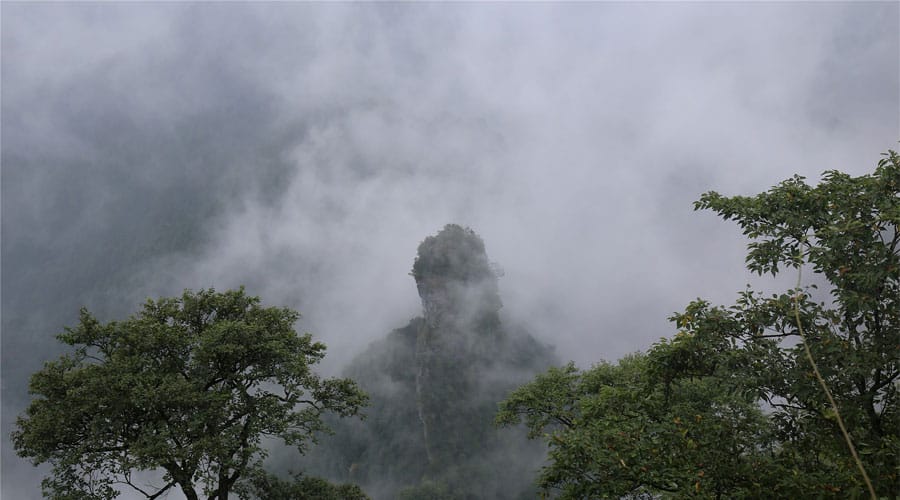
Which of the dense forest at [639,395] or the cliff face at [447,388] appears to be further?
the cliff face at [447,388]

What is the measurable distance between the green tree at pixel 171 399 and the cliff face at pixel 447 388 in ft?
262

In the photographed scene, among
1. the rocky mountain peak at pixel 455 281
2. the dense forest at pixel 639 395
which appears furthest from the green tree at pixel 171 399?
the rocky mountain peak at pixel 455 281

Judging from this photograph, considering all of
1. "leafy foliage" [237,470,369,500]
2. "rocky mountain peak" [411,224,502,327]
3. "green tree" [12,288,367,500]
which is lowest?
"leafy foliage" [237,470,369,500]

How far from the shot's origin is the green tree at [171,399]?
14.3 metres

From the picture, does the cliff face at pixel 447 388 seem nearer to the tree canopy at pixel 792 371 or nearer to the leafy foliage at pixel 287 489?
the leafy foliage at pixel 287 489

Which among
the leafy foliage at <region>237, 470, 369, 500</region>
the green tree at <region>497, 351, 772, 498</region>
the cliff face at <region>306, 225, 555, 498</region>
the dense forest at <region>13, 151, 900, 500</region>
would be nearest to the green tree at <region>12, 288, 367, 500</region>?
the dense forest at <region>13, 151, 900, 500</region>

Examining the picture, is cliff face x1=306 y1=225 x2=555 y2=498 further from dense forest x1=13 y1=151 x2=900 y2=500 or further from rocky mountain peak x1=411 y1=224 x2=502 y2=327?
dense forest x1=13 y1=151 x2=900 y2=500

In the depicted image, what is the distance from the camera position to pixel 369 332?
179 metres

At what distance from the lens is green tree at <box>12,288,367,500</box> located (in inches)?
563

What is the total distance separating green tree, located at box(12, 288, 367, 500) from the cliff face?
79.8m

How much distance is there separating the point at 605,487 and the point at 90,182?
22802 cm

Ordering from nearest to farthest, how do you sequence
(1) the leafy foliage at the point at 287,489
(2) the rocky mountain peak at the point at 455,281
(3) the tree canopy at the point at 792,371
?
(3) the tree canopy at the point at 792,371, (1) the leafy foliage at the point at 287,489, (2) the rocky mountain peak at the point at 455,281

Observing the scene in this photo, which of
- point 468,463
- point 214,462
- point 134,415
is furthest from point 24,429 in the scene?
point 468,463

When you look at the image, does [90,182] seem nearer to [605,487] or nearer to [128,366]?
[128,366]
